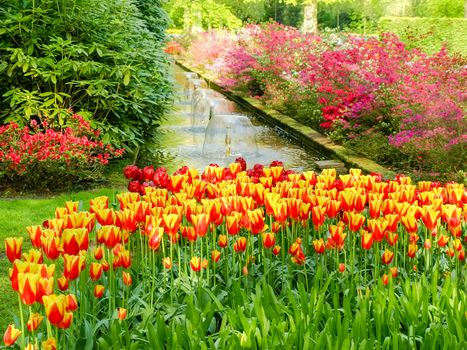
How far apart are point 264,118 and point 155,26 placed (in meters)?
3.06

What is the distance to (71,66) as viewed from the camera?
8.88 metres

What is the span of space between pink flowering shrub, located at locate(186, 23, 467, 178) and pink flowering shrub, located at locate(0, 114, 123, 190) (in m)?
3.99

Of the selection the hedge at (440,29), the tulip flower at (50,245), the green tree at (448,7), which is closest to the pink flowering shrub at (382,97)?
the tulip flower at (50,245)

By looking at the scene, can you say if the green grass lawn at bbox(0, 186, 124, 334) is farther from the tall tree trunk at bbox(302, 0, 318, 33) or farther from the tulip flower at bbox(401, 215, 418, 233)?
the tall tree trunk at bbox(302, 0, 318, 33)

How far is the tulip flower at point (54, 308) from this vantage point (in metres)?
2.52

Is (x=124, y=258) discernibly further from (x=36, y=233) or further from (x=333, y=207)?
(x=333, y=207)

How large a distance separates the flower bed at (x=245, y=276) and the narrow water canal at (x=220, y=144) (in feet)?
20.2

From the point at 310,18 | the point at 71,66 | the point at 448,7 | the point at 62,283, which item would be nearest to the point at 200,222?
the point at 62,283

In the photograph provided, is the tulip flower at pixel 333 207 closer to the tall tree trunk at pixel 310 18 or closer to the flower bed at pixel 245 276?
the flower bed at pixel 245 276

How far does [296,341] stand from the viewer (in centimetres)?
285

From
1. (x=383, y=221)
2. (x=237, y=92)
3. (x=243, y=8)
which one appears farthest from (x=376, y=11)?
(x=383, y=221)

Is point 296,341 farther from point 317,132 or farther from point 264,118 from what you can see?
point 264,118

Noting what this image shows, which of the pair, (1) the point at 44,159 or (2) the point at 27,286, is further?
(1) the point at 44,159

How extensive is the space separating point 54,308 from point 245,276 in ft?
4.43
